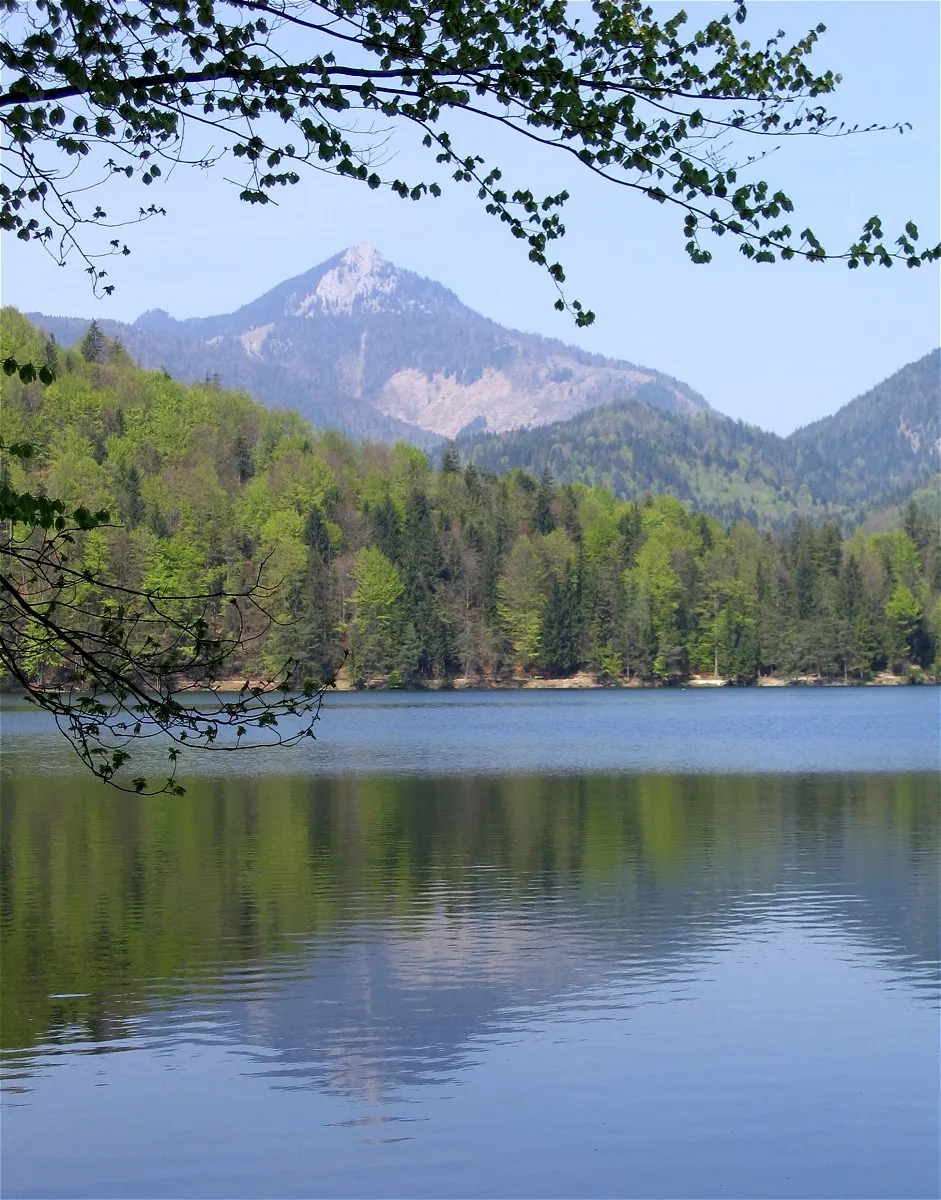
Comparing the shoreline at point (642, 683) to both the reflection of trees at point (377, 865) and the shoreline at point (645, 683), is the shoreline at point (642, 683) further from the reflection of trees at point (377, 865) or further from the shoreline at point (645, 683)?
the reflection of trees at point (377, 865)

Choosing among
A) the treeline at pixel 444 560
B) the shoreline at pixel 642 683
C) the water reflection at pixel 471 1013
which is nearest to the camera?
the water reflection at pixel 471 1013

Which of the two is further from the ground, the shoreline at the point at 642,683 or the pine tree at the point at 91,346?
the pine tree at the point at 91,346

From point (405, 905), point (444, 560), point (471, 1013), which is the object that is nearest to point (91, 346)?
point (444, 560)

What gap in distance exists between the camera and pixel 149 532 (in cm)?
11012

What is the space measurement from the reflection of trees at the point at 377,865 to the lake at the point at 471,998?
9cm

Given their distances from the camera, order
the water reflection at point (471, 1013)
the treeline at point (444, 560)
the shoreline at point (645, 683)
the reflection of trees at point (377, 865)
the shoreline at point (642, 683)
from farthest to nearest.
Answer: the shoreline at point (642, 683), the shoreline at point (645, 683), the treeline at point (444, 560), the reflection of trees at point (377, 865), the water reflection at point (471, 1013)

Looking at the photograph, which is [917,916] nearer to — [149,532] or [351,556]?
[149,532]

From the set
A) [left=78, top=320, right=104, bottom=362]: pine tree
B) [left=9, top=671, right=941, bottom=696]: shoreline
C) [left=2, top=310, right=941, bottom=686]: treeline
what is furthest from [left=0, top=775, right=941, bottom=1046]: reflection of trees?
[left=78, top=320, right=104, bottom=362]: pine tree

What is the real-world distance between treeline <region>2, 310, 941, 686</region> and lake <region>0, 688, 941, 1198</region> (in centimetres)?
8354

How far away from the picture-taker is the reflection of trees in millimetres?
16766

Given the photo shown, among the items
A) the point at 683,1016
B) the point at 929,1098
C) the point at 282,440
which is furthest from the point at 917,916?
the point at 282,440

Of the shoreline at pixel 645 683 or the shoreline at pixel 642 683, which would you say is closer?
the shoreline at pixel 645 683

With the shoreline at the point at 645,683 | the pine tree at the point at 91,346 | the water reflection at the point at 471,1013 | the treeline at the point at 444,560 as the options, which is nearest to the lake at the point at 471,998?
the water reflection at the point at 471,1013

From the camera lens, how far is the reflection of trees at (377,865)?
16.8m
